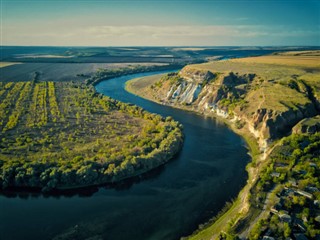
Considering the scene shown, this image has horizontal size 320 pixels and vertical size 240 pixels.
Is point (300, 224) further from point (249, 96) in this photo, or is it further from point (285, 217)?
point (249, 96)

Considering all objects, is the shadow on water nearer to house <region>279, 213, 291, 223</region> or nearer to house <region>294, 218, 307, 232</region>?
house <region>279, 213, 291, 223</region>

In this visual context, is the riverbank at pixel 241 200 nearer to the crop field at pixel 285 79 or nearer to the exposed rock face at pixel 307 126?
the exposed rock face at pixel 307 126

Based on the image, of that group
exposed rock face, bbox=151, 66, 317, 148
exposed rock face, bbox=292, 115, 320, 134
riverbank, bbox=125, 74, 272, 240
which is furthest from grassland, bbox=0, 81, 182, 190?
exposed rock face, bbox=292, 115, 320, 134

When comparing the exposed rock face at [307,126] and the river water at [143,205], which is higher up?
the exposed rock face at [307,126]

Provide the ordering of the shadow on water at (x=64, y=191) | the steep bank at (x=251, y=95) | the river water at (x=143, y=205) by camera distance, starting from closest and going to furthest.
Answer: the river water at (x=143, y=205) → the shadow on water at (x=64, y=191) → the steep bank at (x=251, y=95)

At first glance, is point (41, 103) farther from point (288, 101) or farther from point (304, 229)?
point (304, 229)

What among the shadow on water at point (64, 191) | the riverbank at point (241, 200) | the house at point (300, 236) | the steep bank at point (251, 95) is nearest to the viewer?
the house at point (300, 236)

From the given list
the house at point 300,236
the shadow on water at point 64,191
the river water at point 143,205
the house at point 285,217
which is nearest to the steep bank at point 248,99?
the river water at point 143,205

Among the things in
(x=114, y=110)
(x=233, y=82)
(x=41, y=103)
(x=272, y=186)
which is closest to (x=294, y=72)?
(x=233, y=82)
